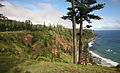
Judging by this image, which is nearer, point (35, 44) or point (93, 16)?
point (93, 16)

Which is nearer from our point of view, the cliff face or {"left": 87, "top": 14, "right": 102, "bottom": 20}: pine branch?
{"left": 87, "top": 14, "right": 102, "bottom": 20}: pine branch

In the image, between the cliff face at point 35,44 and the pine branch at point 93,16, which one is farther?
the cliff face at point 35,44

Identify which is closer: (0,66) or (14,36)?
(0,66)

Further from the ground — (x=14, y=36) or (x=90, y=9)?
(x=90, y=9)

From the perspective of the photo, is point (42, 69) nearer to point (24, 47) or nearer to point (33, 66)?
point (33, 66)

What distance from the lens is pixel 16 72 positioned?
32.8 feet

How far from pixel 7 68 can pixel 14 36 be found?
189ft

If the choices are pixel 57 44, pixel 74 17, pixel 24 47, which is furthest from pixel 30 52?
pixel 74 17

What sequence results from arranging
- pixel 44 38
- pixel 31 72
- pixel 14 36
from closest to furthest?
pixel 31 72 < pixel 14 36 < pixel 44 38

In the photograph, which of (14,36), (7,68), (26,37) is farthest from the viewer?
(26,37)

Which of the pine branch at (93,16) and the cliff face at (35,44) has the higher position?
the pine branch at (93,16)

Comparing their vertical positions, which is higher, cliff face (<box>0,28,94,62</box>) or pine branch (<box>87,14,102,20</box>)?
pine branch (<box>87,14,102,20</box>)

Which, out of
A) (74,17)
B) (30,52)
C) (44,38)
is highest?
(74,17)

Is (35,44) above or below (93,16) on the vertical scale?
below
